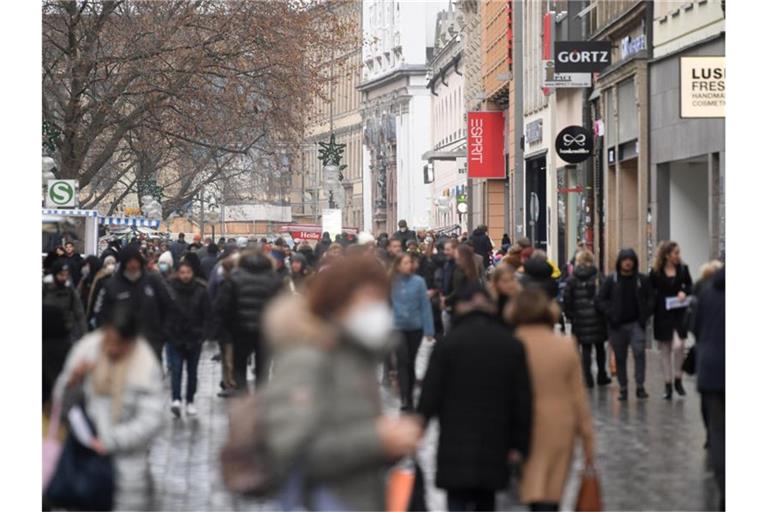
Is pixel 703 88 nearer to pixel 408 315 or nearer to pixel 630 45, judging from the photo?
pixel 408 315

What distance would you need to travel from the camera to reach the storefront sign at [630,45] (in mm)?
37594

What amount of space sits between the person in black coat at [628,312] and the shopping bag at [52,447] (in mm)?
11531

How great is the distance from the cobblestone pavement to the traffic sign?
18194mm

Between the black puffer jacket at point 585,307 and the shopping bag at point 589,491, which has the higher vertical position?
the black puffer jacket at point 585,307

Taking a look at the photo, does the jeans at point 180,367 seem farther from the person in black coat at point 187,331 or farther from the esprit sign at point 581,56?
the esprit sign at point 581,56

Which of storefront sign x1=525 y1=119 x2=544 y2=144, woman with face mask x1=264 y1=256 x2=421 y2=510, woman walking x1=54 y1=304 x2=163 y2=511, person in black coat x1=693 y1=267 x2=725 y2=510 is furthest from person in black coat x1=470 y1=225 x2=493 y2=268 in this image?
woman with face mask x1=264 y1=256 x2=421 y2=510

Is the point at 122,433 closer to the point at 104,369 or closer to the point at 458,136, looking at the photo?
the point at 104,369

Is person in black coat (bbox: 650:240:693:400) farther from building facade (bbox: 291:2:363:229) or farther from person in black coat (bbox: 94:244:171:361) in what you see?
building facade (bbox: 291:2:363:229)

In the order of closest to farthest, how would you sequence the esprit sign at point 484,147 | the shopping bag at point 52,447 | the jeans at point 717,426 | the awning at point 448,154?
the shopping bag at point 52,447, the jeans at point 717,426, the esprit sign at point 484,147, the awning at point 448,154

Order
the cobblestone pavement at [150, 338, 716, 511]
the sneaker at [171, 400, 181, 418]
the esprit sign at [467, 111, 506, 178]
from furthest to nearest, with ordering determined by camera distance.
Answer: the esprit sign at [467, 111, 506, 178] → the sneaker at [171, 400, 181, 418] → the cobblestone pavement at [150, 338, 716, 511]

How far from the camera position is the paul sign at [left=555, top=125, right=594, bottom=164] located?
41.8m

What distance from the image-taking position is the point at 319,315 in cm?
633

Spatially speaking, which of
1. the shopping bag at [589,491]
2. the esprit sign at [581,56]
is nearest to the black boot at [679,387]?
the shopping bag at [589,491]
